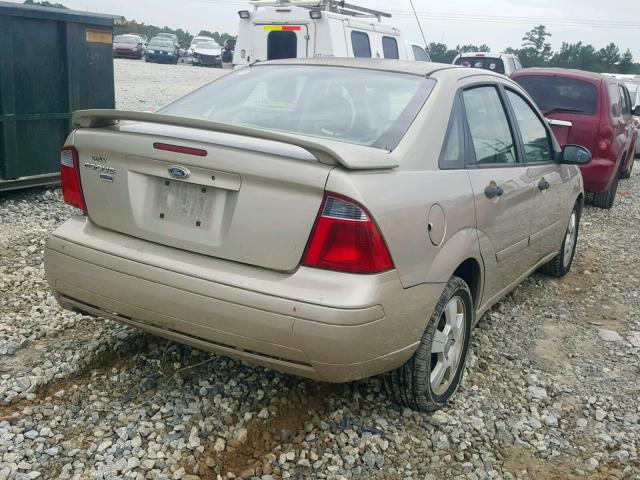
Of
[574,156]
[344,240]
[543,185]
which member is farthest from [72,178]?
[574,156]

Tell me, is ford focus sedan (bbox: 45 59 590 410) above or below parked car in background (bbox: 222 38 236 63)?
above

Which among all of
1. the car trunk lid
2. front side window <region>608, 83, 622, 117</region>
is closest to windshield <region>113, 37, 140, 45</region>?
front side window <region>608, 83, 622, 117</region>

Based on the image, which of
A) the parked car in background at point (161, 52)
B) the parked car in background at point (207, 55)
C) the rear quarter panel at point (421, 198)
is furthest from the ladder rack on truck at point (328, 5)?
the parked car in background at point (161, 52)

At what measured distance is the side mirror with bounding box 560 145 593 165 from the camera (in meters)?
4.89

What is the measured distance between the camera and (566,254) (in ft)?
19.4

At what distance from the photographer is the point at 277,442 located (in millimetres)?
3092

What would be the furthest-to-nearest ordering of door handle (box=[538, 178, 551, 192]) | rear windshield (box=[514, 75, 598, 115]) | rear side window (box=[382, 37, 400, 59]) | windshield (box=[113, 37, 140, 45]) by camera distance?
windshield (box=[113, 37, 140, 45]) → rear side window (box=[382, 37, 400, 59]) → rear windshield (box=[514, 75, 598, 115]) → door handle (box=[538, 178, 551, 192])

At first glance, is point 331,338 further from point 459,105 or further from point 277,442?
point 459,105

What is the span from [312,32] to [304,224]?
9.70m

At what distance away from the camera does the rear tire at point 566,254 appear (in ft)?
18.9

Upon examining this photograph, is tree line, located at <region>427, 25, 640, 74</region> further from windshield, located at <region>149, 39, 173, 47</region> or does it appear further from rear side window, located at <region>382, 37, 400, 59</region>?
rear side window, located at <region>382, 37, 400, 59</region>

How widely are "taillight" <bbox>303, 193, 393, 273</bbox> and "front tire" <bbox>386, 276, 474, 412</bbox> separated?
62 cm

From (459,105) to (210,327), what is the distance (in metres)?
1.74

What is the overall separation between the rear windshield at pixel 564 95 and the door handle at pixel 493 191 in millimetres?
5734
